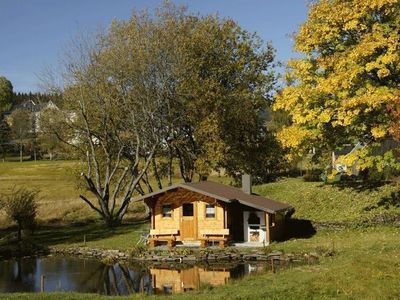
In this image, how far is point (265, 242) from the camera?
36.3 m

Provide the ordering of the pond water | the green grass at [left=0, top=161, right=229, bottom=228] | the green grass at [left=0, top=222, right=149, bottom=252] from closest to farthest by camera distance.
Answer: the pond water
the green grass at [left=0, top=222, right=149, bottom=252]
the green grass at [left=0, top=161, right=229, bottom=228]

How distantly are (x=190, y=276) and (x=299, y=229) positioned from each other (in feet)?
44.0

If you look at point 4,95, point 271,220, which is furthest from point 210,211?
point 4,95

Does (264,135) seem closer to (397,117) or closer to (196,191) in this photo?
(196,191)

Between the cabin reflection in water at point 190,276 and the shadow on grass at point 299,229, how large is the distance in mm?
8685

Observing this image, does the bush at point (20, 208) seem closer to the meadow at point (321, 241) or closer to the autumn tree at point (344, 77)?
the meadow at point (321, 241)

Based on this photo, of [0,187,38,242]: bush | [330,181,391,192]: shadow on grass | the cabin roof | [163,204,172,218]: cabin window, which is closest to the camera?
the cabin roof

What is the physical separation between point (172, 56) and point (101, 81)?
6.72 metres

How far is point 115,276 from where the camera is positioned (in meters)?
A: 30.4

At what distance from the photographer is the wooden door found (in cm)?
3712

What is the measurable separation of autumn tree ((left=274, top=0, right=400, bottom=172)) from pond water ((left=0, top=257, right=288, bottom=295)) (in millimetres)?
10262

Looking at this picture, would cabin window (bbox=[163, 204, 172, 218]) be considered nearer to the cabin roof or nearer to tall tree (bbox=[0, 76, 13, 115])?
the cabin roof

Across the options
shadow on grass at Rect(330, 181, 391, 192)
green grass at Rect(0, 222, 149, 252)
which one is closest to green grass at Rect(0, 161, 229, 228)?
green grass at Rect(0, 222, 149, 252)

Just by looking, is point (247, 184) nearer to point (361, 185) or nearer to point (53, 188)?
point (361, 185)
